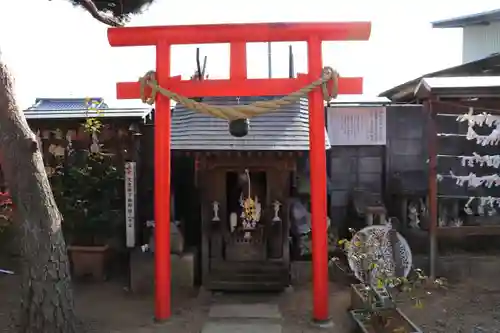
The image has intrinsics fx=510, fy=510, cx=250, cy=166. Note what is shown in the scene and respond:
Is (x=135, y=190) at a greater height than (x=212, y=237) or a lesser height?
greater

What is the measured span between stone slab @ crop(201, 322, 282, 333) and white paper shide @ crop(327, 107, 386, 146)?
11.7 ft

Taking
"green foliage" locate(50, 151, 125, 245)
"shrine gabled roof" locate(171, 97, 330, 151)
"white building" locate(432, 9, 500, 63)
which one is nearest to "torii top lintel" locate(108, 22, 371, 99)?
"shrine gabled roof" locate(171, 97, 330, 151)

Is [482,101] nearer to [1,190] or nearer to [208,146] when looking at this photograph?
[208,146]

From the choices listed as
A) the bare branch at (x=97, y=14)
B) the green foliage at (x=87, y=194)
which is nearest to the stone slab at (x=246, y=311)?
the green foliage at (x=87, y=194)

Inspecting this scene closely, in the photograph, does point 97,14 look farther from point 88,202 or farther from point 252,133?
point 252,133

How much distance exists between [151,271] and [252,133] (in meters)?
2.64

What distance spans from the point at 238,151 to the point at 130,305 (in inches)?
105

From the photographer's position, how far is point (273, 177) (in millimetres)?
7852

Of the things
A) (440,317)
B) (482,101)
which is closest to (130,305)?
(440,317)

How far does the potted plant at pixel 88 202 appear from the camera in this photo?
27.4 ft

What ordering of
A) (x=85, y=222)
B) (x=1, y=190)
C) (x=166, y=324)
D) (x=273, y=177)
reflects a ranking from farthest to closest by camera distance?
1. (x=1, y=190)
2. (x=85, y=222)
3. (x=273, y=177)
4. (x=166, y=324)

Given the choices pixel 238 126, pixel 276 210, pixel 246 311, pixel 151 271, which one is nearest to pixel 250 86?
pixel 238 126

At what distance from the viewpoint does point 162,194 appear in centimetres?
646

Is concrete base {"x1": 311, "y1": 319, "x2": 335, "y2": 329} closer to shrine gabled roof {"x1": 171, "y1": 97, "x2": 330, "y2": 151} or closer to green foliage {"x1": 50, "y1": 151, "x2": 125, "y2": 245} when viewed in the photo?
shrine gabled roof {"x1": 171, "y1": 97, "x2": 330, "y2": 151}
